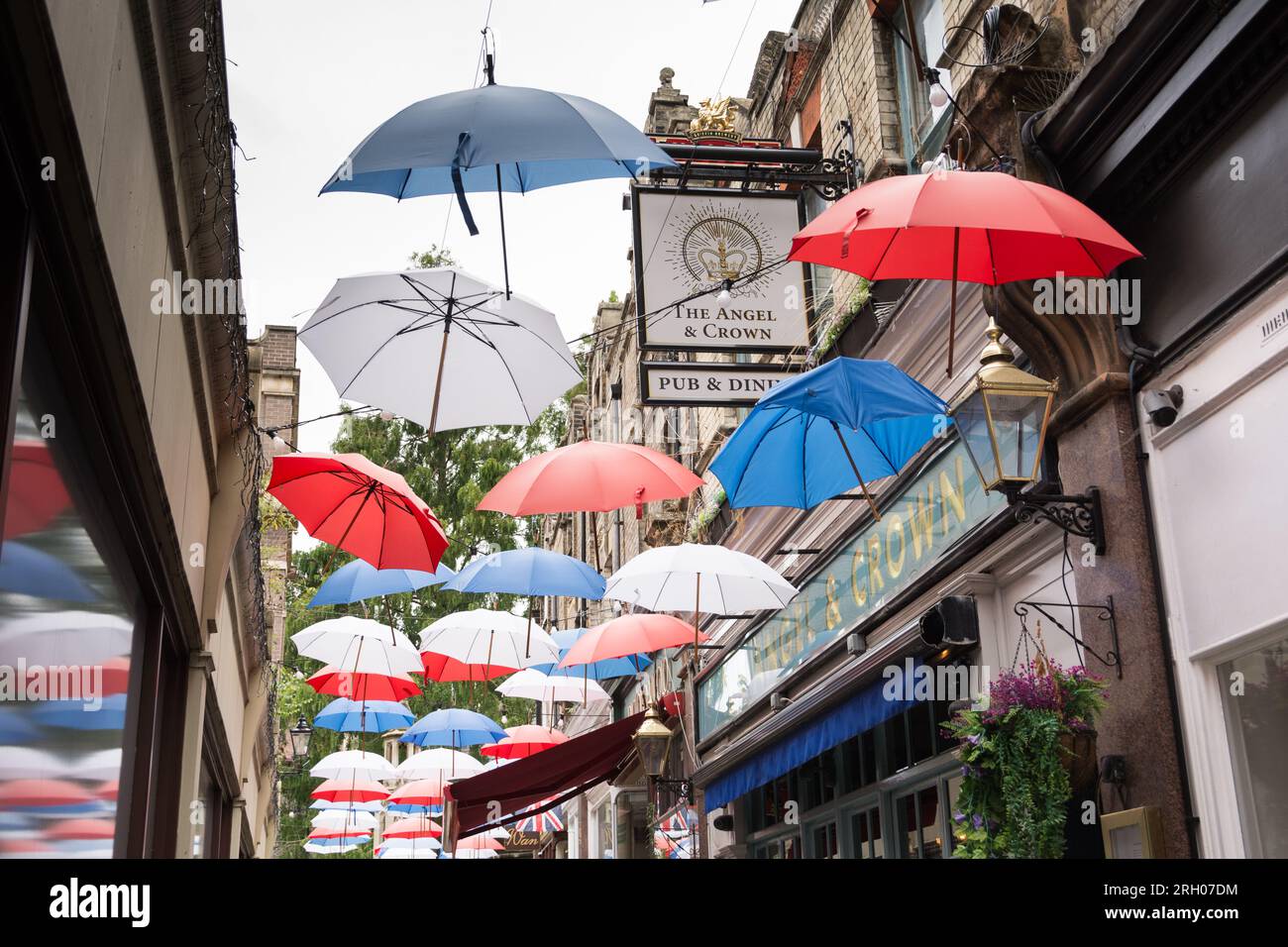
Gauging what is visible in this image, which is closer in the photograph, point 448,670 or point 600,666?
point 448,670

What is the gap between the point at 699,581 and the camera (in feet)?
38.0

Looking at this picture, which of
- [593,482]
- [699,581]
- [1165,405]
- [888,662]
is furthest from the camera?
[699,581]

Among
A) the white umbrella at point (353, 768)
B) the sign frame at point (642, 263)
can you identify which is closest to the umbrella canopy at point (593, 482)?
the sign frame at point (642, 263)

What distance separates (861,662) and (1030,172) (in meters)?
3.99

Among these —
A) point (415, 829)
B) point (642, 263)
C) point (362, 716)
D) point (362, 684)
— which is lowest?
point (415, 829)

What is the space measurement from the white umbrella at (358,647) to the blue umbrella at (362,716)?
1969 millimetres

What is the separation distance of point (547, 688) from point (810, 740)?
21.5 feet

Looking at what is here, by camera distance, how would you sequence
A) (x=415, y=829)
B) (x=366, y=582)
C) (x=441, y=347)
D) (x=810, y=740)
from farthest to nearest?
(x=415, y=829), (x=366, y=582), (x=810, y=740), (x=441, y=347)

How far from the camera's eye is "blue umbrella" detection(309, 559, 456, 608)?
12.4 metres

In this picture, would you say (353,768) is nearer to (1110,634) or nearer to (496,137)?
(1110,634)

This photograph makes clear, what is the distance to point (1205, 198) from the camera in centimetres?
674

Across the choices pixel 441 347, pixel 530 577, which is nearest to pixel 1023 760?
pixel 441 347

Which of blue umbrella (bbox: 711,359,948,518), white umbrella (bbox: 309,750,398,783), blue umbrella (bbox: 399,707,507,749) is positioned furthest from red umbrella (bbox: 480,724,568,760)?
blue umbrella (bbox: 711,359,948,518)
